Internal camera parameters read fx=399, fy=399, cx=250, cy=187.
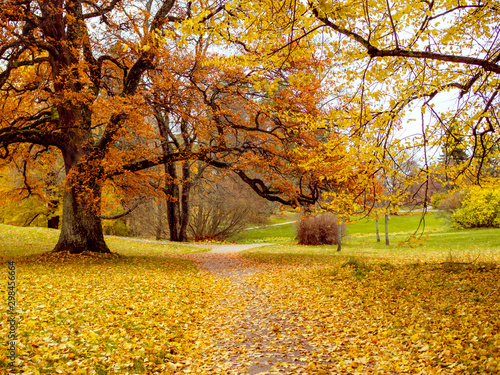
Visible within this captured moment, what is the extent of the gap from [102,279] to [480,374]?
7.79 m

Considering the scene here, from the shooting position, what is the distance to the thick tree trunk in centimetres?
1237

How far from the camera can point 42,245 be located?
17.2 m

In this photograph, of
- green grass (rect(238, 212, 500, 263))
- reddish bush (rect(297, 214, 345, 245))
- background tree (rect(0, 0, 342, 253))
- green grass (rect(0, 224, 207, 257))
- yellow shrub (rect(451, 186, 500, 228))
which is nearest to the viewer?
background tree (rect(0, 0, 342, 253))

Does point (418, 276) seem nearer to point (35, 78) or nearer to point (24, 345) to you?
point (24, 345)

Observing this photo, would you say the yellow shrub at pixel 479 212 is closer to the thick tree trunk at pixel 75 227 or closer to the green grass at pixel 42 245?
the green grass at pixel 42 245

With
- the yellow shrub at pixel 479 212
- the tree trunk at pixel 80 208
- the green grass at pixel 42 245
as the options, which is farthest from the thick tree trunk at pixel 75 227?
the yellow shrub at pixel 479 212

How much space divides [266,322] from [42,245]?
14.1m

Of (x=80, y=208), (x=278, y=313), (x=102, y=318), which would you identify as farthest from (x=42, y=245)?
(x=278, y=313)

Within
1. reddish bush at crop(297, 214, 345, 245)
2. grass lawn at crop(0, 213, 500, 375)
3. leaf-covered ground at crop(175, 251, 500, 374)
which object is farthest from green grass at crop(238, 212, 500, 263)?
grass lawn at crop(0, 213, 500, 375)

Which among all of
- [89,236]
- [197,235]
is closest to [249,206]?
[197,235]

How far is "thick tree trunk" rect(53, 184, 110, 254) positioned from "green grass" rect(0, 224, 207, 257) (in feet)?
9.72

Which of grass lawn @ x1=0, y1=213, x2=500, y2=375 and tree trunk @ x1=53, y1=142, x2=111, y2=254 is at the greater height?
tree trunk @ x1=53, y1=142, x2=111, y2=254

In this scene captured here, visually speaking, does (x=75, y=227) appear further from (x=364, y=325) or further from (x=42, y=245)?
(x=364, y=325)

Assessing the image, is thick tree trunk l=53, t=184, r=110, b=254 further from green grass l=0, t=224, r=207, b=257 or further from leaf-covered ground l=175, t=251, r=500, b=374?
leaf-covered ground l=175, t=251, r=500, b=374
